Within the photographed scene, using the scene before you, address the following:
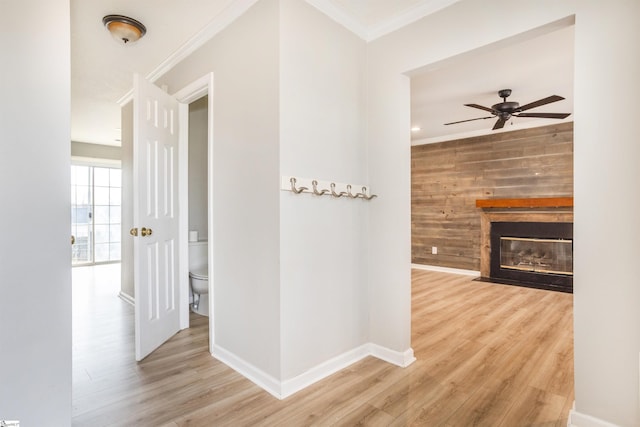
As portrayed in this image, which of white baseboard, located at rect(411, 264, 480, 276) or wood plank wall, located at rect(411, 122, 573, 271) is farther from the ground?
wood plank wall, located at rect(411, 122, 573, 271)

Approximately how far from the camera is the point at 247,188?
2127 millimetres

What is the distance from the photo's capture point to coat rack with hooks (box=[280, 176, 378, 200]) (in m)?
1.94

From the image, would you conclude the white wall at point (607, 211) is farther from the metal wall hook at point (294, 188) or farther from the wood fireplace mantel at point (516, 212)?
the wood fireplace mantel at point (516, 212)

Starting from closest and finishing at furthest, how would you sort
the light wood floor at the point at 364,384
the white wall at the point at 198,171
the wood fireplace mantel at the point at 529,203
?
the light wood floor at the point at 364,384 < the white wall at the point at 198,171 < the wood fireplace mantel at the point at 529,203

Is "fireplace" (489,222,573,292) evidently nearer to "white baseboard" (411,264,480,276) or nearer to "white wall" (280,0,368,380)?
"white baseboard" (411,264,480,276)

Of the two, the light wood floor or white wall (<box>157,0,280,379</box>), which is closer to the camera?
the light wood floor

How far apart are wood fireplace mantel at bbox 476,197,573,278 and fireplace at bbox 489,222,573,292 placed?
7cm

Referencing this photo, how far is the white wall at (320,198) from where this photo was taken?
1.94m

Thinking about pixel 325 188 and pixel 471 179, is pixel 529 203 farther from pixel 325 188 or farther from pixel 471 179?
pixel 325 188

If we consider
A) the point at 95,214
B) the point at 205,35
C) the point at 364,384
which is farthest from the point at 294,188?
the point at 95,214

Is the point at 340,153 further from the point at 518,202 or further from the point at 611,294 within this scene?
the point at 518,202

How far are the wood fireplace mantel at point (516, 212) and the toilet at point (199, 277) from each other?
13.7 feet

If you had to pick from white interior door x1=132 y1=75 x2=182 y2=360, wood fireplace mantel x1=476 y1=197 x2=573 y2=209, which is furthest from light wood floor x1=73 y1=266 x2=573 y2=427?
wood fireplace mantel x1=476 y1=197 x2=573 y2=209

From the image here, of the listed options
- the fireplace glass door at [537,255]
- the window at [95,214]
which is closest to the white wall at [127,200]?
the window at [95,214]
